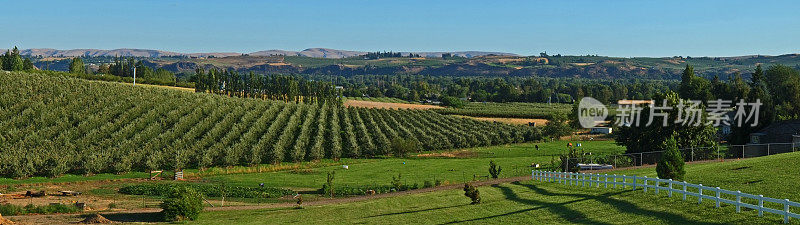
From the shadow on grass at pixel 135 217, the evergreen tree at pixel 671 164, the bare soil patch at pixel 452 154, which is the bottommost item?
the bare soil patch at pixel 452 154

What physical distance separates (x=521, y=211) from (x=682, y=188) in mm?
8749

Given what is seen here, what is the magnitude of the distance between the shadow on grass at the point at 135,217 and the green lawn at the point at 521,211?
221 cm

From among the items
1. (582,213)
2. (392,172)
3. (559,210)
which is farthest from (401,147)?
(582,213)

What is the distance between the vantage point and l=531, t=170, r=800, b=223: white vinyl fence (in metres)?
21.3

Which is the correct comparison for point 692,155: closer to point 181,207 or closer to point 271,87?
point 181,207

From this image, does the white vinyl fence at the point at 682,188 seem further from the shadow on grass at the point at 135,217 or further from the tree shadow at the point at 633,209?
the shadow on grass at the point at 135,217

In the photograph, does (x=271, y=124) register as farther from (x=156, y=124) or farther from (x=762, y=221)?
(x=762, y=221)

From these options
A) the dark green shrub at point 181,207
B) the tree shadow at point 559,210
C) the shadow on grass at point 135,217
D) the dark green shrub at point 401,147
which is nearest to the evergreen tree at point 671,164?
the tree shadow at point 559,210

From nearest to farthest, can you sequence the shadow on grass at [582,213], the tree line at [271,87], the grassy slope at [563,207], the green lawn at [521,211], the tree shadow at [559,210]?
the shadow on grass at [582,213] < the green lawn at [521,211] < the grassy slope at [563,207] < the tree shadow at [559,210] < the tree line at [271,87]

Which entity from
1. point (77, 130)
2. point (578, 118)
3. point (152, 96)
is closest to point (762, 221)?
point (77, 130)

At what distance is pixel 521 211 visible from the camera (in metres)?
28.4

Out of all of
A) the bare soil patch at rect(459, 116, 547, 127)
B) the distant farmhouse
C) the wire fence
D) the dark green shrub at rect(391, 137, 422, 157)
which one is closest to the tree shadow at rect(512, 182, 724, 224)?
the wire fence

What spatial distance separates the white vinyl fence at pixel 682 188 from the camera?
838 inches

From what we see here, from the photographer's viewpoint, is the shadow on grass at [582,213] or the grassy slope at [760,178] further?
the grassy slope at [760,178]
